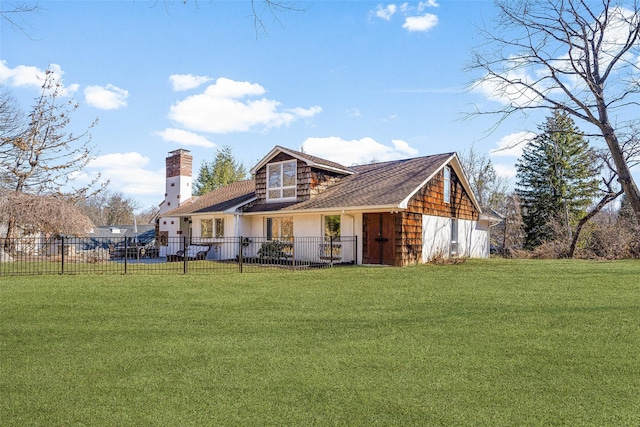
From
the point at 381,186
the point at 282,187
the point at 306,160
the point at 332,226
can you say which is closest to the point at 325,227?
the point at 332,226

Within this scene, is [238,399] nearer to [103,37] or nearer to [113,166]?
[103,37]

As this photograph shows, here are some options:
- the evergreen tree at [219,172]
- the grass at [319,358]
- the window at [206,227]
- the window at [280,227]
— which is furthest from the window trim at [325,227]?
the evergreen tree at [219,172]

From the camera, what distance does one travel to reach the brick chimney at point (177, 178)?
24362mm

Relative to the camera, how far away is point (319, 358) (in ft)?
14.4

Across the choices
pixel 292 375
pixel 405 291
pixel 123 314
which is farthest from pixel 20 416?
pixel 405 291

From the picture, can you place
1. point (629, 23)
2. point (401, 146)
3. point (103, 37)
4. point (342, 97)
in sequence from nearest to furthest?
point (103, 37), point (629, 23), point (342, 97), point (401, 146)

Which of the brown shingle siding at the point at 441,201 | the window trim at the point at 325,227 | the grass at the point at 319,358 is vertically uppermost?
the brown shingle siding at the point at 441,201

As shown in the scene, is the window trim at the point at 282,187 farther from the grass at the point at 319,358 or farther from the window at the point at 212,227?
the grass at the point at 319,358

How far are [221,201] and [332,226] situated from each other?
8.03 meters

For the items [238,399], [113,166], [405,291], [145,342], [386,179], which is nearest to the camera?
[238,399]

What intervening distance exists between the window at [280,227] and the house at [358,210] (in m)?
0.05

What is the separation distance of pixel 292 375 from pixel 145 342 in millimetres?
2181

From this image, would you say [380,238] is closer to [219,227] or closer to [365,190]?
[365,190]

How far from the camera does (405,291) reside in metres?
8.74
